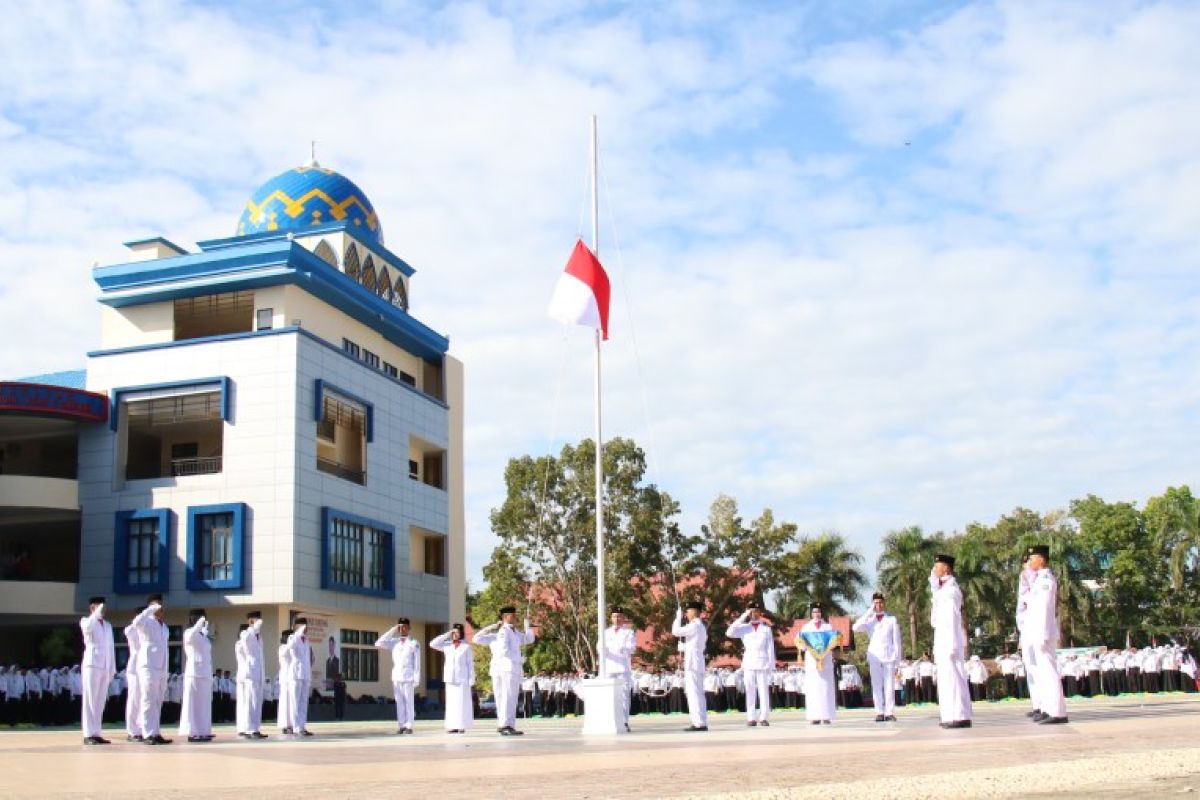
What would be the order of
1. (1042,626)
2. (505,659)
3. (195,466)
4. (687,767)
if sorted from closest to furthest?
(687,767)
(1042,626)
(505,659)
(195,466)

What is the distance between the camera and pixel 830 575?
52.0 meters

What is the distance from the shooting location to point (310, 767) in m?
11.2

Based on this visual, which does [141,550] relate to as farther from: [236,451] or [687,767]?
[687,767]

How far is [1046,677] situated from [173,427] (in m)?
32.1

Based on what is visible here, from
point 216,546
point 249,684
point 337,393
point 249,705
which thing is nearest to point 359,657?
point 216,546

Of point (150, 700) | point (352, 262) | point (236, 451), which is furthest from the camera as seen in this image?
point (352, 262)

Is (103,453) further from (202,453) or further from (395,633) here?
(395,633)

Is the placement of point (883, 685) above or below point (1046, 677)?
below

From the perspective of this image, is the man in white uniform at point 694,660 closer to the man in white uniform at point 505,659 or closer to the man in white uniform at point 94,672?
the man in white uniform at point 505,659

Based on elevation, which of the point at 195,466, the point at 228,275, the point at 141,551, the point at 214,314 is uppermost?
the point at 228,275

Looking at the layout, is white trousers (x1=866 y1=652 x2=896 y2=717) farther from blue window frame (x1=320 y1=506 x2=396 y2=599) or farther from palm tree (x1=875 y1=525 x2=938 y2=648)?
palm tree (x1=875 y1=525 x2=938 y2=648)

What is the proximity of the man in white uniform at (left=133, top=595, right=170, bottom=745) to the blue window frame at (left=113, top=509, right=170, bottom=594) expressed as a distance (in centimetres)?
1936

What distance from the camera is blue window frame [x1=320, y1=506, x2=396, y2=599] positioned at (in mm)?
37062

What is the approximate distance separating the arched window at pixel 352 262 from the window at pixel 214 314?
3774 mm
